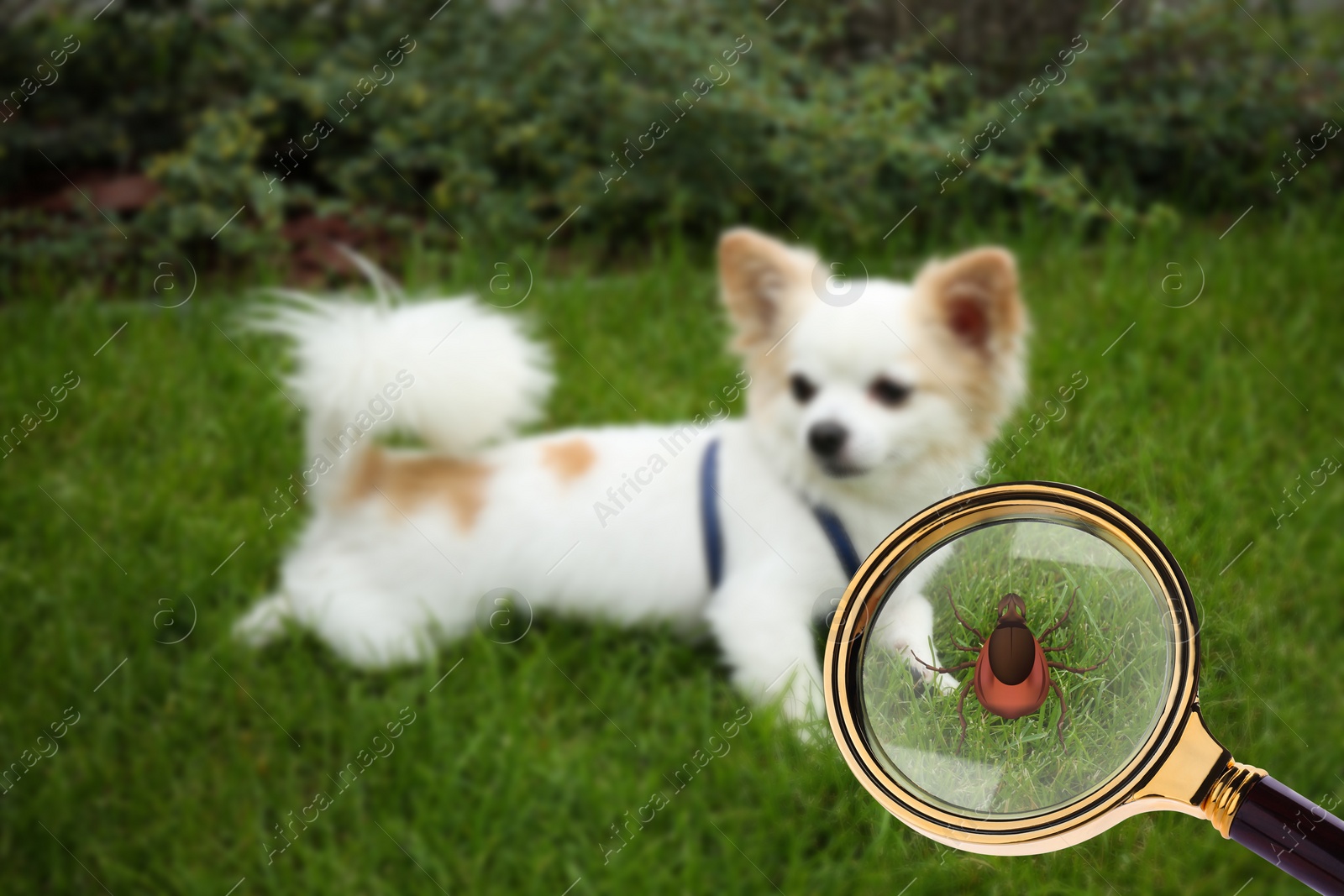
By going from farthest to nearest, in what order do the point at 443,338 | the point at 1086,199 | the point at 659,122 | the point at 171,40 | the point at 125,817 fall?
1. the point at 171,40
2. the point at 659,122
3. the point at 1086,199
4. the point at 443,338
5. the point at 125,817

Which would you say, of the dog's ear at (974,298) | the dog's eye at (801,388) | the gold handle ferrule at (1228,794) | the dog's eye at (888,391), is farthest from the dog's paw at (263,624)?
the gold handle ferrule at (1228,794)

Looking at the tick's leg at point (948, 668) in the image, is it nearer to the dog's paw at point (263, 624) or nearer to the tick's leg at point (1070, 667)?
the tick's leg at point (1070, 667)

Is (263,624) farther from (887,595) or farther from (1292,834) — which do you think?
(1292,834)

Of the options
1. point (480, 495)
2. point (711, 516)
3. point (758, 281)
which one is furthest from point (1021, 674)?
point (480, 495)

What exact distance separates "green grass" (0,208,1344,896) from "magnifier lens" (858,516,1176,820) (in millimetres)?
43

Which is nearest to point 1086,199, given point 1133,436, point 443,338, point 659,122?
point 659,122

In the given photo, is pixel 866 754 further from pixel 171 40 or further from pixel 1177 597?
pixel 171 40

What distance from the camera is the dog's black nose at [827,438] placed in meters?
1.00

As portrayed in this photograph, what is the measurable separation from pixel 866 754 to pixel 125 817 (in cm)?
180

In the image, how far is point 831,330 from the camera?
2.83 ft

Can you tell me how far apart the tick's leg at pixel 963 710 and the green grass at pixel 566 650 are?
0.06m

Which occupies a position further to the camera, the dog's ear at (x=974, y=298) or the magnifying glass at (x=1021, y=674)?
the dog's ear at (x=974, y=298)

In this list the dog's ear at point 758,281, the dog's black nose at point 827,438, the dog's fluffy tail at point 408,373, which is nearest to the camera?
the dog's black nose at point 827,438

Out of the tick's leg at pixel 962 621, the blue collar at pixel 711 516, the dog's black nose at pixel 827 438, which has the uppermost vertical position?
the tick's leg at pixel 962 621
